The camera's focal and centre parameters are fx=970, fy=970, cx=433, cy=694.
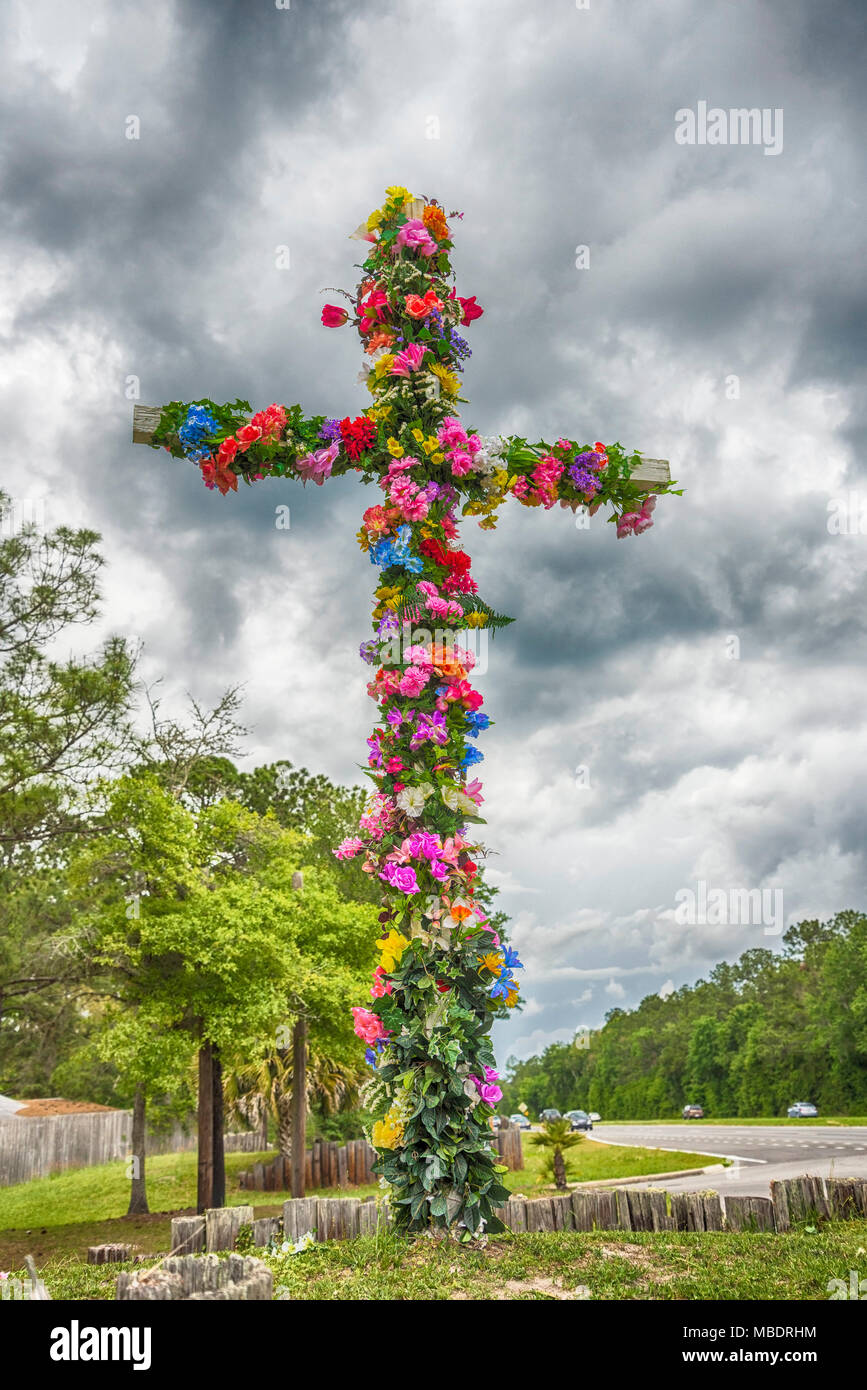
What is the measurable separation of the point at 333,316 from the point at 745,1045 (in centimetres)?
3905

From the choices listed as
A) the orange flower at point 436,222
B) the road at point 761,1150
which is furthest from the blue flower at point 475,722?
the road at point 761,1150

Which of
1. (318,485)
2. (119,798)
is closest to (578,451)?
(318,485)

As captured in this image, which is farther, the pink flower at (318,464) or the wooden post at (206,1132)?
the wooden post at (206,1132)

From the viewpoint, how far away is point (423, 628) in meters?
6.23

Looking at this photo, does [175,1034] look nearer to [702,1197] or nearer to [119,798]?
[119,798]

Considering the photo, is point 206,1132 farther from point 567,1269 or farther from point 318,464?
point 318,464

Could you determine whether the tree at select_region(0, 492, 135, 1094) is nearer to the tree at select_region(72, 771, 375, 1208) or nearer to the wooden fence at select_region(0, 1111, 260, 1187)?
the tree at select_region(72, 771, 375, 1208)

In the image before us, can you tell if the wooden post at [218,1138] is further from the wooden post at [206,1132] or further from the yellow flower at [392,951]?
the yellow flower at [392,951]

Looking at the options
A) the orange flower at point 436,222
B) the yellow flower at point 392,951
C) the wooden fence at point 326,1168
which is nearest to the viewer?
the yellow flower at point 392,951

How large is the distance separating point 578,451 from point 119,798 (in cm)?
1075

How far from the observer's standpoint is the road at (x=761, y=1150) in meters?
15.8

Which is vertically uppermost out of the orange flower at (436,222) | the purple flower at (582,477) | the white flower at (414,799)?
the orange flower at (436,222)

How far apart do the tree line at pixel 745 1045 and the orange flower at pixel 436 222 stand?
29.4 meters

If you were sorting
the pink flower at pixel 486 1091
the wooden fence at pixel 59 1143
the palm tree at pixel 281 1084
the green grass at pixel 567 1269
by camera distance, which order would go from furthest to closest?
the wooden fence at pixel 59 1143 < the palm tree at pixel 281 1084 < the pink flower at pixel 486 1091 < the green grass at pixel 567 1269
